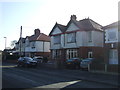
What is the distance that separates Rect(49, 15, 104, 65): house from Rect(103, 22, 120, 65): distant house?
8.47 feet

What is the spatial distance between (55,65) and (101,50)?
412 inches

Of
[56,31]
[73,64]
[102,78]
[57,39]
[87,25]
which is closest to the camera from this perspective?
[102,78]

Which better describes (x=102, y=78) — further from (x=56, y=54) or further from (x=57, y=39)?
(x=57, y=39)

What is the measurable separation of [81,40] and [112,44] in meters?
7.03

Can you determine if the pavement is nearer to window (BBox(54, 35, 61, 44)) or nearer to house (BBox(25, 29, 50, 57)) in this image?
window (BBox(54, 35, 61, 44))

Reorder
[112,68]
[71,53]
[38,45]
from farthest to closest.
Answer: [38,45]
[71,53]
[112,68]

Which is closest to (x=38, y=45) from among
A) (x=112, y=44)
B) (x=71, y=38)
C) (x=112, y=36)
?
(x=71, y=38)

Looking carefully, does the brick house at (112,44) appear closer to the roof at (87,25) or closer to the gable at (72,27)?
the roof at (87,25)

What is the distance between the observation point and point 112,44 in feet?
77.4

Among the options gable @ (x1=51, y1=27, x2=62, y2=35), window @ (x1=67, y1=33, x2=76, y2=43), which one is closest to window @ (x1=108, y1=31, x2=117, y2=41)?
window @ (x1=67, y1=33, x2=76, y2=43)

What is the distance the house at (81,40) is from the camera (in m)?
29.1

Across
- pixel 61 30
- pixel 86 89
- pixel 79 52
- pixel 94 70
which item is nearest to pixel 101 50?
pixel 79 52

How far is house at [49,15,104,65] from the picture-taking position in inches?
1146

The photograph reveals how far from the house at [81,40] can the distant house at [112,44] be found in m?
2.58
